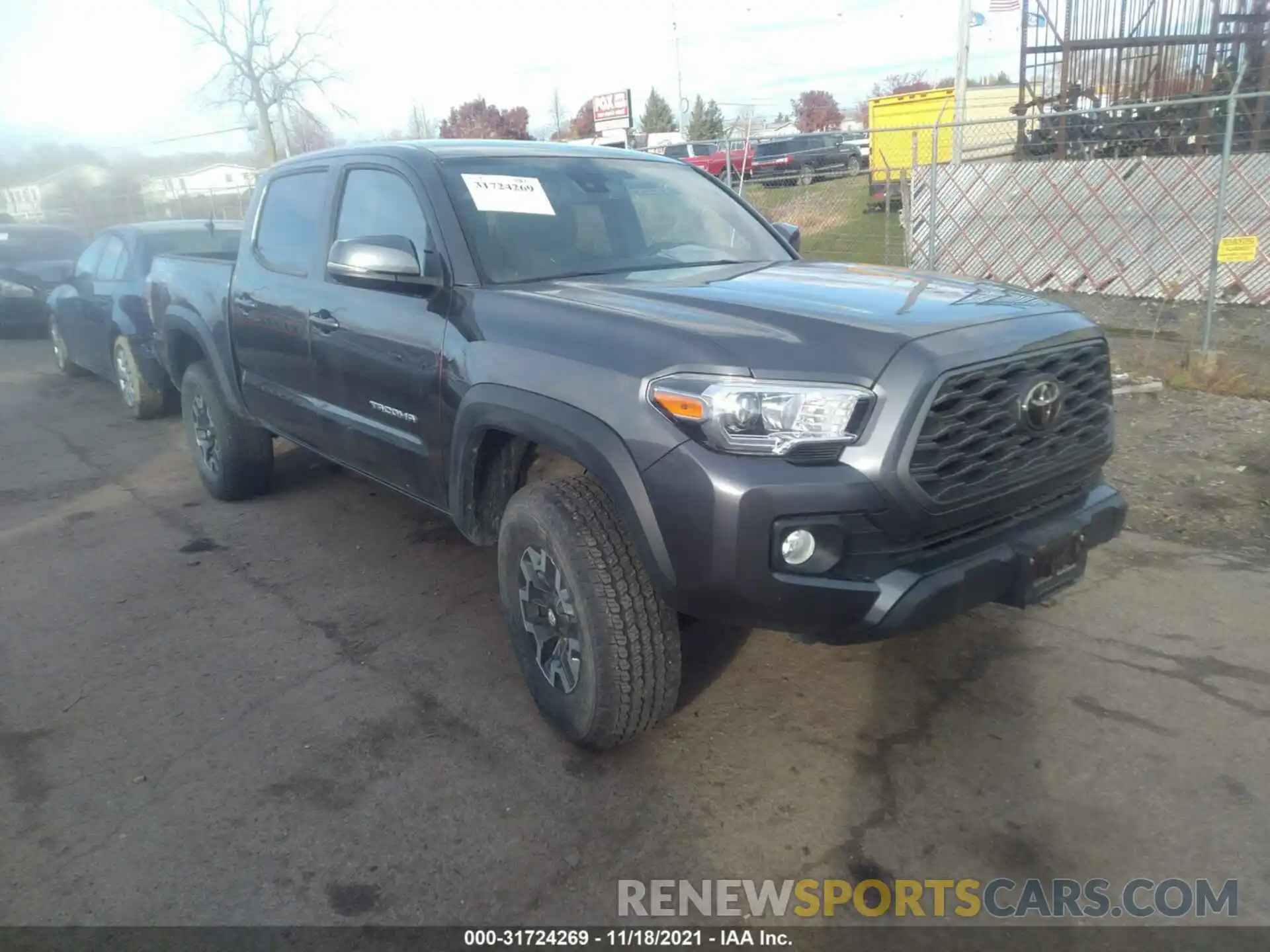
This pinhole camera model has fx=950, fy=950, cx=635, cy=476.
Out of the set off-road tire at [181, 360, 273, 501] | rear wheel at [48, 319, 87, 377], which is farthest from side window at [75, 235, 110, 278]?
off-road tire at [181, 360, 273, 501]

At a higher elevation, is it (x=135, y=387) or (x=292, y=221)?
(x=292, y=221)

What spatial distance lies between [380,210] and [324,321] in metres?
0.53

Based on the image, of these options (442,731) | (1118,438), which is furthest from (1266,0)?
(442,731)

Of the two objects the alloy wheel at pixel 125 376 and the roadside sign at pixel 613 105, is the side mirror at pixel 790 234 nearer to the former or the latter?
the alloy wheel at pixel 125 376

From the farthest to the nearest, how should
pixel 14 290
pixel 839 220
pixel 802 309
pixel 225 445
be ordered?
pixel 839 220, pixel 14 290, pixel 225 445, pixel 802 309

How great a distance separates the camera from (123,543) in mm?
5086

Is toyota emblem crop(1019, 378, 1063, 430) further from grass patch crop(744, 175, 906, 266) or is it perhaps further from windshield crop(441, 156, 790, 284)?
grass patch crop(744, 175, 906, 266)

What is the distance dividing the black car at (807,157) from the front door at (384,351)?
12.9m

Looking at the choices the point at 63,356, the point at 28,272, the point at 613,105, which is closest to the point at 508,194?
the point at 63,356

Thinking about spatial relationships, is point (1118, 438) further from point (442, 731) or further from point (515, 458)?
point (442, 731)

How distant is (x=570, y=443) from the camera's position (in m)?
2.75

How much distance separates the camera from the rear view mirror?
3295 millimetres

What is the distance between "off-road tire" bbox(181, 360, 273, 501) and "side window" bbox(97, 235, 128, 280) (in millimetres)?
2945

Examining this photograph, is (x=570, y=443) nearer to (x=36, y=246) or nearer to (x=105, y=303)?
(x=105, y=303)
